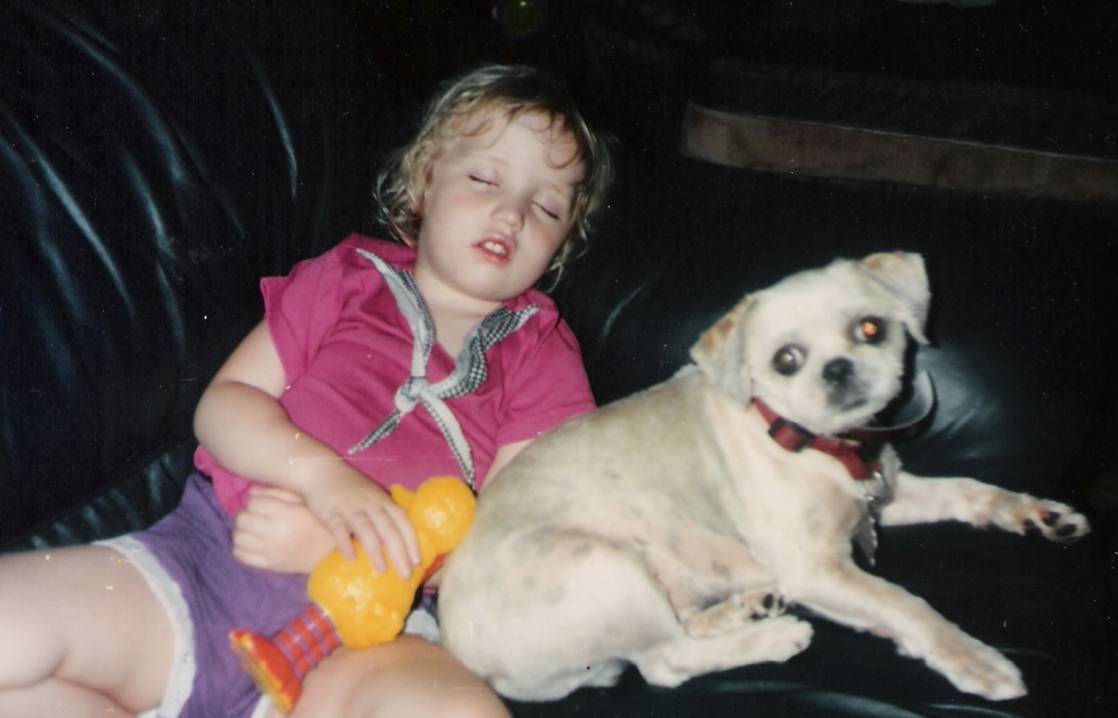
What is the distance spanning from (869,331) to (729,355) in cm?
31

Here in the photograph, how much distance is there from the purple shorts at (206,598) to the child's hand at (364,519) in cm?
21

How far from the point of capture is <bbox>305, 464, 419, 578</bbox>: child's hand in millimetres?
1616

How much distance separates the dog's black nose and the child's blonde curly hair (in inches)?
31.8

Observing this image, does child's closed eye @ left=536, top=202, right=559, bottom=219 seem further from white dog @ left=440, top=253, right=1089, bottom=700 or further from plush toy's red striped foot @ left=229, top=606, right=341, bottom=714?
plush toy's red striped foot @ left=229, top=606, right=341, bottom=714

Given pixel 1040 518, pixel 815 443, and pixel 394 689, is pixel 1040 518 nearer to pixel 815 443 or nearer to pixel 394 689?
pixel 815 443

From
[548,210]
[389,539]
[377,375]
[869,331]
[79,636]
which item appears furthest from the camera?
[548,210]

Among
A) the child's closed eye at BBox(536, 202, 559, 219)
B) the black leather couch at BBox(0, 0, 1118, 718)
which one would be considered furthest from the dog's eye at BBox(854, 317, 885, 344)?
the child's closed eye at BBox(536, 202, 559, 219)

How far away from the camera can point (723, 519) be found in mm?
2041

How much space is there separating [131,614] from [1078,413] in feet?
7.42

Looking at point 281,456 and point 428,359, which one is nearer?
point 281,456

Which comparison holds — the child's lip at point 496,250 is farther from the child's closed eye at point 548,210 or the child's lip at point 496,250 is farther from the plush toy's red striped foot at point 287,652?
the plush toy's red striped foot at point 287,652

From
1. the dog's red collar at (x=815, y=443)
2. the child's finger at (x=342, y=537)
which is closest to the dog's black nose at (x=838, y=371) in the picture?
the dog's red collar at (x=815, y=443)

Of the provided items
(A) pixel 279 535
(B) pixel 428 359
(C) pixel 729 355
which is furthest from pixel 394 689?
(C) pixel 729 355

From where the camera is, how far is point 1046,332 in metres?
2.29
